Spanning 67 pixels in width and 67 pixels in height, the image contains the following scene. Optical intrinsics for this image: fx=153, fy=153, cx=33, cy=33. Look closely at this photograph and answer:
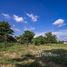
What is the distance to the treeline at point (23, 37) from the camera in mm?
40378

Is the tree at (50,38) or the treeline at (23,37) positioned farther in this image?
the tree at (50,38)

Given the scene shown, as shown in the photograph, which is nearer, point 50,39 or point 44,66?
point 44,66

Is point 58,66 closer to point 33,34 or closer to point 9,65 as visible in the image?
point 9,65

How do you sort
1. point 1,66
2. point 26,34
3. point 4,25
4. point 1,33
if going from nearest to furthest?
point 1,66 → point 1,33 → point 4,25 → point 26,34

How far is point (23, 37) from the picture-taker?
181 ft

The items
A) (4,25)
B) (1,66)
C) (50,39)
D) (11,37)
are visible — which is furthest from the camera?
(50,39)

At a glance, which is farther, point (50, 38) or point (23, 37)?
point (50, 38)

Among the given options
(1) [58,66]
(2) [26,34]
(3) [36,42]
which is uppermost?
(2) [26,34]

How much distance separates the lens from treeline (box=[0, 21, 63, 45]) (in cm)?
4038

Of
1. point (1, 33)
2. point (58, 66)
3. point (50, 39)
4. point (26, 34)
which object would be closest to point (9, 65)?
point (58, 66)

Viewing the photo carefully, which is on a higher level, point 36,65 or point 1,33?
point 1,33

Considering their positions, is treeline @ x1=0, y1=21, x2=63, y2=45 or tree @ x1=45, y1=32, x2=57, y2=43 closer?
treeline @ x1=0, y1=21, x2=63, y2=45

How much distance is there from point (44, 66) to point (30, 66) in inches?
36.7

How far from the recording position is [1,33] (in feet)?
136
